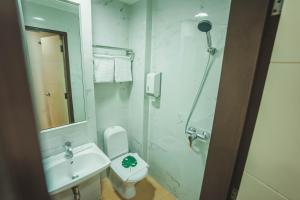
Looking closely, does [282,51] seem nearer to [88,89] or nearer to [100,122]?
[88,89]

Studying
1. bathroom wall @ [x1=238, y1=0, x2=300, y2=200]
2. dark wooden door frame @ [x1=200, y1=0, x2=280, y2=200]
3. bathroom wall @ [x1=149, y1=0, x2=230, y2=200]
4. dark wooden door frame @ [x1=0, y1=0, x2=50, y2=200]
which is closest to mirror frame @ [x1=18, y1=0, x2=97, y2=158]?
bathroom wall @ [x1=149, y1=0, x2=230, y2=200]

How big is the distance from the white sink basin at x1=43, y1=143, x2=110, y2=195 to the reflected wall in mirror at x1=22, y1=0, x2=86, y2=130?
340 mm

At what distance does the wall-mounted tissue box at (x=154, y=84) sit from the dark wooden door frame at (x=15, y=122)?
1360mm

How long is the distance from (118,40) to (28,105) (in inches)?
Result: 66.8

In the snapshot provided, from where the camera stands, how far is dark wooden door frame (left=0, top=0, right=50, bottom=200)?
373 millimetres

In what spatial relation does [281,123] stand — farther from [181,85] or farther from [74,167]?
[74,167]

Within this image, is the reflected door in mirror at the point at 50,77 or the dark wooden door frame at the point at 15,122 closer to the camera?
the dark wooden door frame at the point at 15,122

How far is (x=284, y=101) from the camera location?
41 centimetres

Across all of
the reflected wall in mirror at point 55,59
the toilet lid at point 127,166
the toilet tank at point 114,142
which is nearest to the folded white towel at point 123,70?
the reflected wall in mirror at point 55,59

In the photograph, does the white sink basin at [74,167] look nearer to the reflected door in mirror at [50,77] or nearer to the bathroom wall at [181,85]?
the reflected door in mirror at [50,77]

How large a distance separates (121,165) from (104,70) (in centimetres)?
122

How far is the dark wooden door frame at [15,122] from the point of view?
37 cm

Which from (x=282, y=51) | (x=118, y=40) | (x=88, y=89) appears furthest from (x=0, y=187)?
(x=118, y=40)

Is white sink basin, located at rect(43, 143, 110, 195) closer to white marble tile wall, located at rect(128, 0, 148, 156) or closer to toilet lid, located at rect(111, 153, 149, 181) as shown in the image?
toilet lid, located at rect(111, 153, 149, 181)
